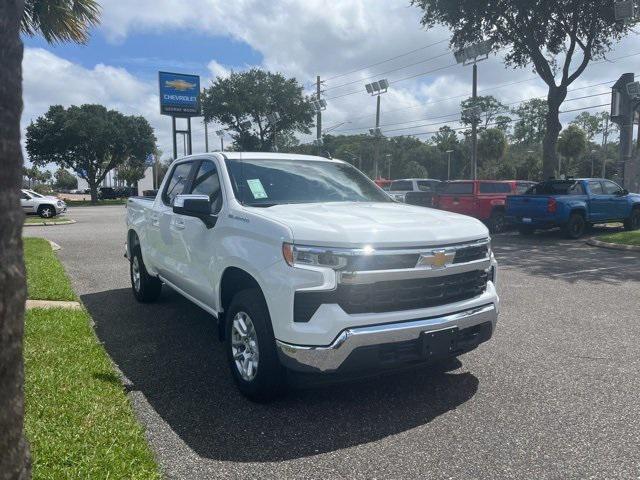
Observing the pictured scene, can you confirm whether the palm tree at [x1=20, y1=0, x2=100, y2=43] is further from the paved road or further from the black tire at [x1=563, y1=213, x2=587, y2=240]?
the black tire at [x1=563, y1=213, x2=587, y2=240]

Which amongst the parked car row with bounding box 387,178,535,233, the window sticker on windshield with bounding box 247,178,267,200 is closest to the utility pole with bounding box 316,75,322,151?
the parked car row with bounding box 387,178,535,233

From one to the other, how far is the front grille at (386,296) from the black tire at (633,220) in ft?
51.1

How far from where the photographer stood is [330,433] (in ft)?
11.6

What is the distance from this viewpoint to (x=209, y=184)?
521cm

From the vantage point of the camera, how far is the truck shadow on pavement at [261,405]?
11.2 ft

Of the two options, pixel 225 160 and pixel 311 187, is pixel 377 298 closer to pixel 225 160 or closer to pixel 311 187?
pixel 311 187

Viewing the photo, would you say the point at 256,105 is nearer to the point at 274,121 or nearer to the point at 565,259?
the point at 274,121

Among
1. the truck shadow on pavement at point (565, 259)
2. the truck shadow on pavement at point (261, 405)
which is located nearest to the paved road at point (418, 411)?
the truck shadow on pavement at point (261, 405)

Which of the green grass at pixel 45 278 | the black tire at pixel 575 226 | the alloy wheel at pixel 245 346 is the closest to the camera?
the alloy wheel at pixel 245 346

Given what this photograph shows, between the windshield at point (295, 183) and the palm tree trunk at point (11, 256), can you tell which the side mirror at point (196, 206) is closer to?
the windshield at point (295, 183)

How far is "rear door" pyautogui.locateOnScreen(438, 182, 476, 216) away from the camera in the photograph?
17031 millimetres

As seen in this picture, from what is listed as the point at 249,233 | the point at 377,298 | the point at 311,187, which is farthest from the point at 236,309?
the point at 311,187

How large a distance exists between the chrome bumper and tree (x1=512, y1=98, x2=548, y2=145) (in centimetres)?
8171

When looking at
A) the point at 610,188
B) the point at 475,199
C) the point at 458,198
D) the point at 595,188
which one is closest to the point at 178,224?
the point at 475,199
